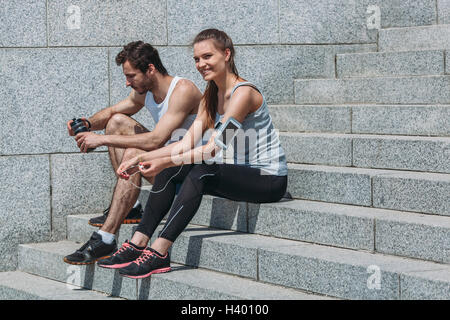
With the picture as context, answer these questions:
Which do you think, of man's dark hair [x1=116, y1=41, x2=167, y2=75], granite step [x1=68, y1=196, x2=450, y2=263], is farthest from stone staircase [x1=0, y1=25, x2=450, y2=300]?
man's dark hair [x1=116, y1=41, x2=167, y2=75]

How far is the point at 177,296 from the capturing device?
522cm

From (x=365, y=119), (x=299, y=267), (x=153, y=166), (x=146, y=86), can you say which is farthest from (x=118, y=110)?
(x=299, y=267)

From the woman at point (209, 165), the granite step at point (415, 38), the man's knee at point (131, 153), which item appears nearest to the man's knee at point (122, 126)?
the man's knee at point (131, 153)

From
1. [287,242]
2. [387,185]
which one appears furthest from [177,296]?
[387,185]

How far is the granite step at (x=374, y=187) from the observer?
5.20 meters

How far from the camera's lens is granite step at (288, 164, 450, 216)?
17.1 feet

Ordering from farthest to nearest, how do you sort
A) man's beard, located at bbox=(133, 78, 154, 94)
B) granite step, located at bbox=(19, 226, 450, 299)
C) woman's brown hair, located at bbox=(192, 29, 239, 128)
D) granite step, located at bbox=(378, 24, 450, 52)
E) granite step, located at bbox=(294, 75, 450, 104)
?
1. granite step, located at bbox=(378, 24, 450, 52)
2. granite step, located at bbox=(294, 75, 450, 104)
3. man's beard, located at bbox=(133, 78, 154, 94)
4. woman's brown hair, located at bbox=(192, 29, 239, 128)
5. granite step, located at bbox=(19, 226, 450, 299)

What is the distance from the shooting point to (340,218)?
526cm

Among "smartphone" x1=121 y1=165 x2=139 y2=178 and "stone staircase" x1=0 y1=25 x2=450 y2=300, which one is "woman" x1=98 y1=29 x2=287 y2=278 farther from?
"stone staircase" x1=0 y1=25 x2=450 y2=300

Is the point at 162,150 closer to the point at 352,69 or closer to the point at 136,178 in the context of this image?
the point at 136,178

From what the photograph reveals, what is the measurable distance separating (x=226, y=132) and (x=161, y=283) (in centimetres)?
107

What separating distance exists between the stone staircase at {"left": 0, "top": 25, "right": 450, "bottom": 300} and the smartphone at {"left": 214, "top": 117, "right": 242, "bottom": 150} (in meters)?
0.65

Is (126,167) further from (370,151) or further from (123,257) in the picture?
(370,151)

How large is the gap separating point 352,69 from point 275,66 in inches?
28.9
